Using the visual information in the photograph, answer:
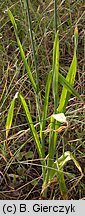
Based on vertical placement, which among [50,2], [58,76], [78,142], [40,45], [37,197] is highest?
[50,2]

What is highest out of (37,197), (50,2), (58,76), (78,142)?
(50,2)

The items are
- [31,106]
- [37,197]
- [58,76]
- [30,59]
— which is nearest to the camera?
[58,76]

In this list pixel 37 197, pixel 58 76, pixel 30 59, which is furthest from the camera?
pixel 30 59

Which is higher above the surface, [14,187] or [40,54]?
[40,54]

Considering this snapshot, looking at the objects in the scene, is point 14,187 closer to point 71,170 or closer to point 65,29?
point 71,170

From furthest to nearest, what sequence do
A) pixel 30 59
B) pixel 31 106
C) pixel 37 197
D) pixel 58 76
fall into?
1. pixel 30 59
2. pixel 31 106
3. pixel 37 197
4. pixel 58 76

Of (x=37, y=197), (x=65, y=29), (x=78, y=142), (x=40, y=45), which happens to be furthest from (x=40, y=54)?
(x=37, y=197)

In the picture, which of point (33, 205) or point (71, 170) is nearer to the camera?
point (33, 205)

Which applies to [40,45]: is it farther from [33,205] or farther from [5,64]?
[33,205]

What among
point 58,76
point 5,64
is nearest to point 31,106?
point 5,64
